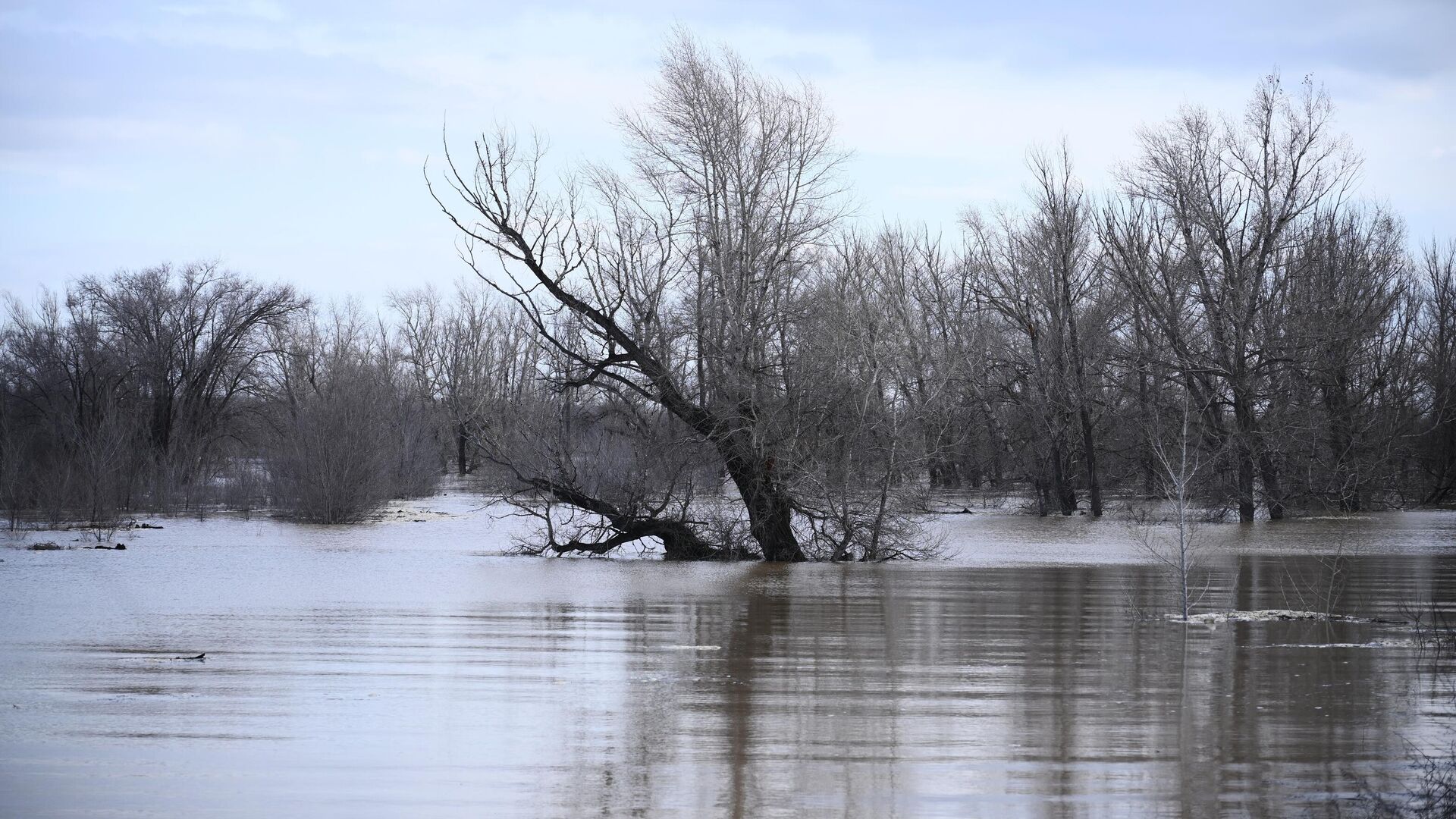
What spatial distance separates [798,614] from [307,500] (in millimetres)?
31382

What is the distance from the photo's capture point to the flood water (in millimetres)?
6988

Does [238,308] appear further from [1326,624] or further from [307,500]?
[1326,624]

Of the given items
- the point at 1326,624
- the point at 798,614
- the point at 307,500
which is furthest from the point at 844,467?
the point at 307,500

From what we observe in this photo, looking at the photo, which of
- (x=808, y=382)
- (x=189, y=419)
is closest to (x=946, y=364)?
(x=808, y=382)

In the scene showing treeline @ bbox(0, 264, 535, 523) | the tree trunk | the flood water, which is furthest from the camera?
treeline @ bbox(0, 264, 535, 523)

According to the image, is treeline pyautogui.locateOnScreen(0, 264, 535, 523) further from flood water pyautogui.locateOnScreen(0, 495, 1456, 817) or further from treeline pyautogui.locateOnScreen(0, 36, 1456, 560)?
flood water pyautogui.locateOnScreen(0, 495, 1456, 817)

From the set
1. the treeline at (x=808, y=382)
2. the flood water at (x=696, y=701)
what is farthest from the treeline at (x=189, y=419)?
the flood water at (x=696, y=701)

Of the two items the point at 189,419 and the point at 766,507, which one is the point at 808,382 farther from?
the point at 189,419

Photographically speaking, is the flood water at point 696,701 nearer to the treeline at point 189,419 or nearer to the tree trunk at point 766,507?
the tree trunk at point 766,507

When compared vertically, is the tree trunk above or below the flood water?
above

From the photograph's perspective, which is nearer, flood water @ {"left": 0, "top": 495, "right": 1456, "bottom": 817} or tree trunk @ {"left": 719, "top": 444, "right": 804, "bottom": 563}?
flood water @ {"left": 0, "top": 495, "right": 1456, "bottom": 817}

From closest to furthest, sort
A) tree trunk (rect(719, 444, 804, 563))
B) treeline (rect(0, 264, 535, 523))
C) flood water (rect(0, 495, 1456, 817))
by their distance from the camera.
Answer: flood water (rect(0, 495, 1456, 817)) < tree trunk (rect(719, 444, 804, 563)) < treeline (rect(0, 264, 535, 523))

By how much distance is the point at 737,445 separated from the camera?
24.6m

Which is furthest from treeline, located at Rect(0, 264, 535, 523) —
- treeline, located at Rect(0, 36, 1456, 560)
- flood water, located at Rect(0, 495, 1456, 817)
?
flood water, located at Rect(0, 495, 1456, 817)
